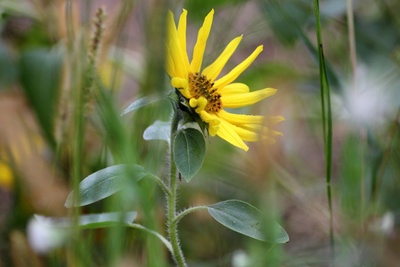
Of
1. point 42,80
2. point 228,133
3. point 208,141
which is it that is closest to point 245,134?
point 228,133

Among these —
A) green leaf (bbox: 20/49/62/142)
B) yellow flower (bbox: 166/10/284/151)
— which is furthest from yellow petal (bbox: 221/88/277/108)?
green leaf (bbox: 20/49/62/142)

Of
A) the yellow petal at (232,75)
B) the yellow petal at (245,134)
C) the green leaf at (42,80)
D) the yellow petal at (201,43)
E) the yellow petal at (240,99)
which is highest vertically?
the yellow petal at (201,43)

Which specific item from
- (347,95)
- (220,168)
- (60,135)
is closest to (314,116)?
(347,95)

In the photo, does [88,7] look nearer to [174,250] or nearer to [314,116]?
[174,250]

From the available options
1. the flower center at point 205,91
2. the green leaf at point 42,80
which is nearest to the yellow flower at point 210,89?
the flower center at point 205,91

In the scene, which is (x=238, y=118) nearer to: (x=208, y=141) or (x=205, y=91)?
(x=205, y=91)

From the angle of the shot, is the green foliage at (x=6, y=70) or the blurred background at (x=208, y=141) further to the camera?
the green foliage at (x=6, y=70)

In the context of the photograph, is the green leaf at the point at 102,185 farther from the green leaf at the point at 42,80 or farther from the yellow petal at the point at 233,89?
the green leaf at the point at 42,80
